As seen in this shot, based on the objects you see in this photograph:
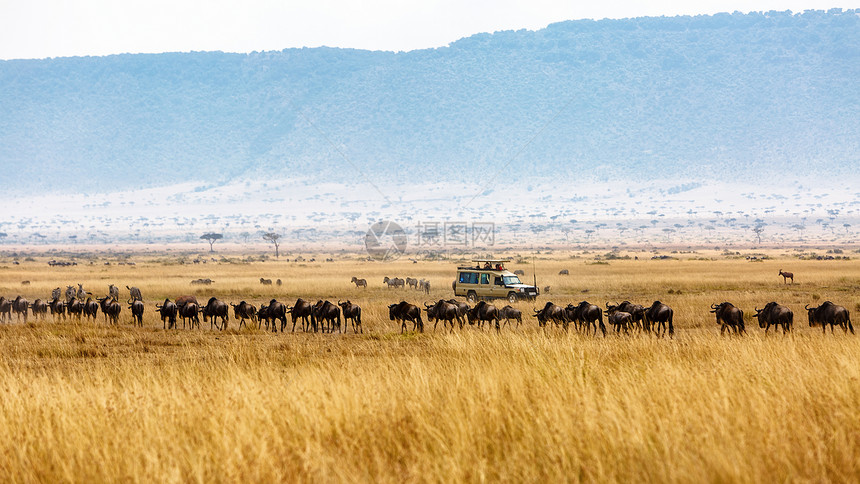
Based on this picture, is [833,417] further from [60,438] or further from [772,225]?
[772,225]

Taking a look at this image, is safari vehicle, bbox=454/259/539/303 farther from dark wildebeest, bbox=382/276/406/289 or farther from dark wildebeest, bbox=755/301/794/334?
dark wildebeest, bbox=755/301/794/334

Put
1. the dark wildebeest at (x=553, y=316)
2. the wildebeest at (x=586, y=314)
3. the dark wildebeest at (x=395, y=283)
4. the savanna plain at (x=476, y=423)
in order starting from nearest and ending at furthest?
the savanna plain at (x=476, y=423) → the wildebeest at (x=586, y=314) → the dark wildebeest at (x=553, y=316) → the dark wildebeest at (x=395, y=283)

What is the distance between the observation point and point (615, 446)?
6.73 metres

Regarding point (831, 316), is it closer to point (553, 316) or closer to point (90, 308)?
point (553, 316)

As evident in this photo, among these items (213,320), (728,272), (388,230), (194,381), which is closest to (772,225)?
(388,230)

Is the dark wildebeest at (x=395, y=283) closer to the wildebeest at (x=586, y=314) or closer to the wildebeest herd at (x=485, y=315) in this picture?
the wildebeest herd at (x=485, y=315)

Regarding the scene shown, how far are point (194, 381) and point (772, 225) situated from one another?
19654 cm

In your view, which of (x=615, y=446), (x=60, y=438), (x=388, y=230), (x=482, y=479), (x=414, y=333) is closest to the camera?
(x=482, y=479)

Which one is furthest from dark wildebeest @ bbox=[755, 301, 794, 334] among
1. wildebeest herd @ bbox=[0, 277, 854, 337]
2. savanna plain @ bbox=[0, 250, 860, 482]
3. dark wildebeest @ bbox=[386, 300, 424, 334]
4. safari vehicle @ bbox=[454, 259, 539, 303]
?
safari vehicle @ bbox=[454, 259, 539, 303]

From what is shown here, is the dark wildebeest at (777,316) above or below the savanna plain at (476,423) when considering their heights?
below

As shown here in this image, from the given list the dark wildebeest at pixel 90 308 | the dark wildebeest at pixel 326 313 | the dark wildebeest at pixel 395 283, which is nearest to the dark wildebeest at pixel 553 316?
the dark wildebeest at pixel 326 313

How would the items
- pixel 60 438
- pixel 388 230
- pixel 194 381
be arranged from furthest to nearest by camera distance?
1. pixel 388 230
2. pixel 194 381
3. pixel 60 438

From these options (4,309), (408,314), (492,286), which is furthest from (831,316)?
(4,309)

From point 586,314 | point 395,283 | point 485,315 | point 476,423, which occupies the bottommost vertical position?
point 395,283
